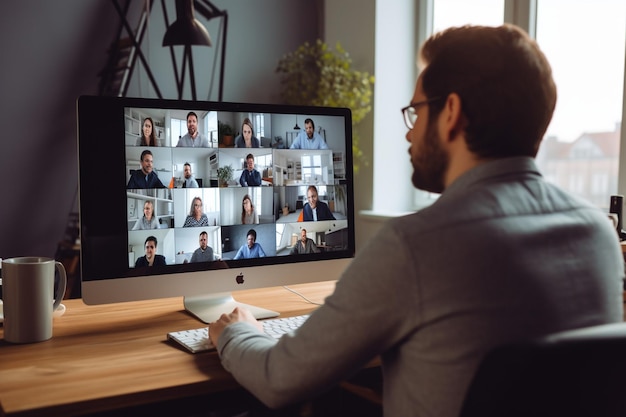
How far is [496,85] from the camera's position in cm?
87

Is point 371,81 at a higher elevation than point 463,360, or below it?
higher

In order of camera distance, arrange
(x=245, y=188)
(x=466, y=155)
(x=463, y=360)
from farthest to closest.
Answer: (x=245, y=188), (x=466, y=155), (x=463, y=360)


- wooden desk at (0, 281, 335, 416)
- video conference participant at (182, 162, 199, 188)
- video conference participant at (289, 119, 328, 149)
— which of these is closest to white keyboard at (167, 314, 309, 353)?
wooden desk at (0, 281, 335, 416)

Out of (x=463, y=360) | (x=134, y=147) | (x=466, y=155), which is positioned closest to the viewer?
(x=463, y=360)

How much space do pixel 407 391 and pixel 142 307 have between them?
844 millimetres

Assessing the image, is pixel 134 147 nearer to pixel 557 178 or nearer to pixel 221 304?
pixel 221 304

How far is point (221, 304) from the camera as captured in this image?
1484 millimetres

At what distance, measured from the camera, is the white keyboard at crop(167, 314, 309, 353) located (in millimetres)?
1142

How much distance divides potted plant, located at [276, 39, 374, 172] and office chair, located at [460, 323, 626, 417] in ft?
8.52

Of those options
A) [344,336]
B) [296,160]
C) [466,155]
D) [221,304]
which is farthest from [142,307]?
[466,155]

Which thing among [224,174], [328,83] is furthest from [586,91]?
[224,174]

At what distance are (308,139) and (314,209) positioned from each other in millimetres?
169

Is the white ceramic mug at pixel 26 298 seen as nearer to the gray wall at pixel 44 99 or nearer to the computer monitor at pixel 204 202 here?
the computer monitor at pixel 204 202

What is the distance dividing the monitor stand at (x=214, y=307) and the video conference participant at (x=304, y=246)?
16 centimetres
